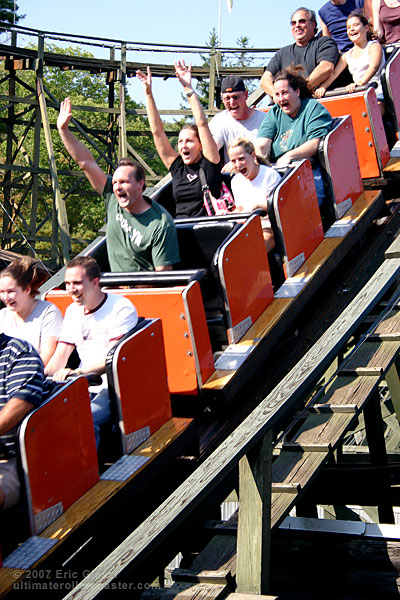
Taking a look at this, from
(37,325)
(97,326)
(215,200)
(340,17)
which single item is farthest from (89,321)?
(340,17)

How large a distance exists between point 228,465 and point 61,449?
38.1 inches

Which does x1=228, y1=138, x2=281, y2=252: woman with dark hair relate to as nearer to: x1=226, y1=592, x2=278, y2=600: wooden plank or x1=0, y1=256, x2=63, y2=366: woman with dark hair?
x1=0, y1=256, x2=63, y2=366: woman with dark hair

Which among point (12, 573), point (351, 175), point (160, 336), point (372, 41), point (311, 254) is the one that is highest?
point (372, 41)

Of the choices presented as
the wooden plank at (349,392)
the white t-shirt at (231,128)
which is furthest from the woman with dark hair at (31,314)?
the white t-shirt at (231,128)

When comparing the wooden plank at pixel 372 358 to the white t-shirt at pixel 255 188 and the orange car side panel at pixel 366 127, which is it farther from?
the orange car side panel at pixel 366 127

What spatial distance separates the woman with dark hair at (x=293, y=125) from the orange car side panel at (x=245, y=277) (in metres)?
0.97

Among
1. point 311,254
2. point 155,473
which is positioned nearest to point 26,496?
point 155,473

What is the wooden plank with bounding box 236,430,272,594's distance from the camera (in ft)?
7.93

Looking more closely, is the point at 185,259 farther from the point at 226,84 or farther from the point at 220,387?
the point at 226,84

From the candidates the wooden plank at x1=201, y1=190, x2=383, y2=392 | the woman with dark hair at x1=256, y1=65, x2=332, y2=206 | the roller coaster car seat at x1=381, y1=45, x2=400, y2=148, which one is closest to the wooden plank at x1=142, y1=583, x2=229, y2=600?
the wooden plank at x1=201, y1=190, x2=383, y2=392

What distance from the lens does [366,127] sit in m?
5.66

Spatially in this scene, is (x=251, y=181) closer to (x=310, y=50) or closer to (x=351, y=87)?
(x=351, y=87)

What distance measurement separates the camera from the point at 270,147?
5.45 metres

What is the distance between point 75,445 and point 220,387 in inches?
37.0
